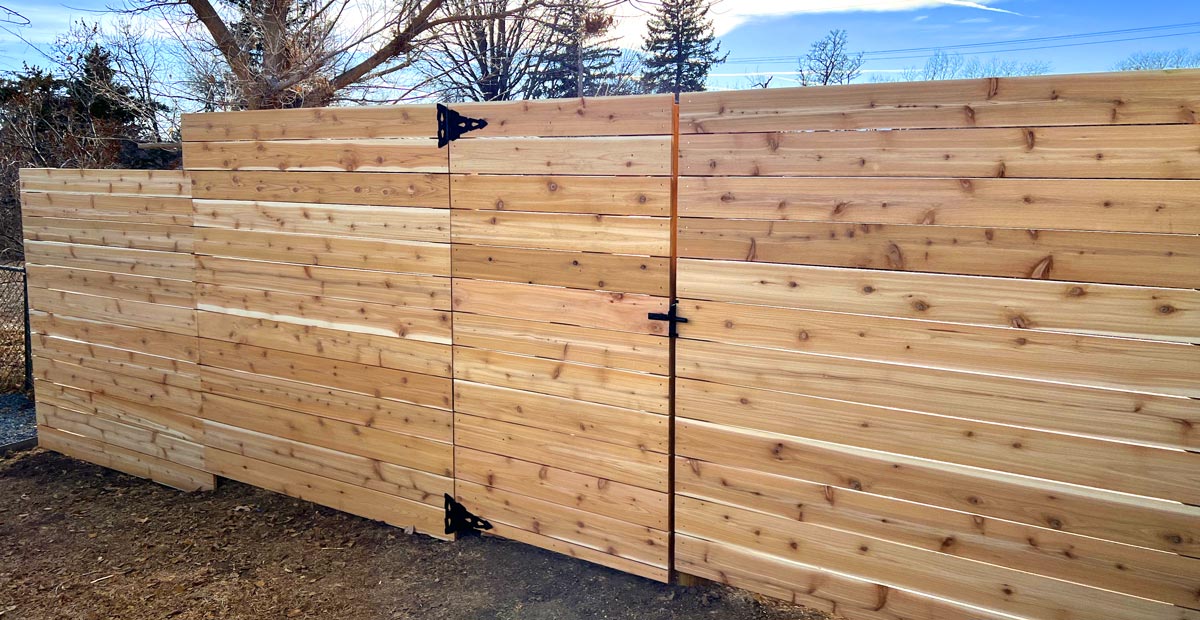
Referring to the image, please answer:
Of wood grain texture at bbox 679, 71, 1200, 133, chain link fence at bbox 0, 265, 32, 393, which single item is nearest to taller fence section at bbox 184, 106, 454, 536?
wood grain texture at bbox 679, 71, 1200, 133

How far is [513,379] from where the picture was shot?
3709 millimetres

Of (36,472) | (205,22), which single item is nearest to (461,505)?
(36,472)

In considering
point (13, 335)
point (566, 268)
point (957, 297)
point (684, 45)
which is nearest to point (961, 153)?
point (957, 297)

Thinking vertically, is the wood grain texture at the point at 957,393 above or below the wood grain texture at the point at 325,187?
below

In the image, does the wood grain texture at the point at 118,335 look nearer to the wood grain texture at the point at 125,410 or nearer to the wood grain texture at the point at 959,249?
the wood grain texture at the point at 125,410

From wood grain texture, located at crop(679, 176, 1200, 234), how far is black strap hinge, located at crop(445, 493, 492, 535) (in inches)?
71.9

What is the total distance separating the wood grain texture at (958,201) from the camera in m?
2.44

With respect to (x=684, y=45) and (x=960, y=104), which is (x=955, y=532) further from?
(x=684, y=45)

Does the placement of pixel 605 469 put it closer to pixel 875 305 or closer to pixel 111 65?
pixel 875 305

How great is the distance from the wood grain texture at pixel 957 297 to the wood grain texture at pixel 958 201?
19cm

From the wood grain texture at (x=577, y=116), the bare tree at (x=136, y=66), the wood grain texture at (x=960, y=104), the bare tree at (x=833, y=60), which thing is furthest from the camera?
the bare tree at (x=833, y=60)

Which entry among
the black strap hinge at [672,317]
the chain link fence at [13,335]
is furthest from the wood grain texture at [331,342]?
the chain link fence at [13,335]

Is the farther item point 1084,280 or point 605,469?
point 605,469

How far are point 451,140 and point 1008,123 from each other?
2272mm
